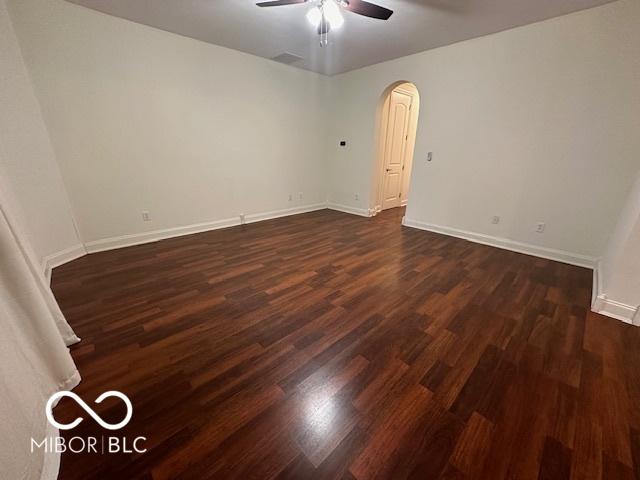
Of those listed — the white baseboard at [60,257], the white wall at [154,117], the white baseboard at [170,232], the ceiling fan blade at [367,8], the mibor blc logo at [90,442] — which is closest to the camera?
the mibor blc logo at [90,442]

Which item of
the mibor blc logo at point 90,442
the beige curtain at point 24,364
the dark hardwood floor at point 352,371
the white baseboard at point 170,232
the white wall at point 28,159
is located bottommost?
the dark hardwood floor at point 352,371

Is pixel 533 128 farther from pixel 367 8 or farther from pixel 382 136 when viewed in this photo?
pixel 367 8

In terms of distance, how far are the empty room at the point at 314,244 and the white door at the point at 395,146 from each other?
3.5 inches

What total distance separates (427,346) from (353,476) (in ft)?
3.15

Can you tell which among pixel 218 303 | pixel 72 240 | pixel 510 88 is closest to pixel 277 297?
pixel 218 303

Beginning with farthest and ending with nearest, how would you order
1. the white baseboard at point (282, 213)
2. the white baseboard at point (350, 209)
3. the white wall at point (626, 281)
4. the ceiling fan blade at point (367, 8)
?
the white baseboard at point (350, 209)
the white baseboard at point (282, 213)
the ceiling fan blade at point (367, 8)
the white wall at point (626, 281)

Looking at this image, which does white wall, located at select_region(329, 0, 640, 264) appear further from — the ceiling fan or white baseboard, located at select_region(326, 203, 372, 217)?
the ceiling fan

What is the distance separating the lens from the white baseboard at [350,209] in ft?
16.9

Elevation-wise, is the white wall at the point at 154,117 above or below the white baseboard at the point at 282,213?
above

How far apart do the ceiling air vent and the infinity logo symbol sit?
14.7 feet

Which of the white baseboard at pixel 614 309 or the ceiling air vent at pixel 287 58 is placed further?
the ceiling air vent at pixel 287 58

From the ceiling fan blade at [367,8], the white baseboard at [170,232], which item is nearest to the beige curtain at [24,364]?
the white baseboard at [170,232]

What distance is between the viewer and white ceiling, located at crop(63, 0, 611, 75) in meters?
2.53

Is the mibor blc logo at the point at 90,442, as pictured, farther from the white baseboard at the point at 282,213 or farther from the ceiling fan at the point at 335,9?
the white baseboard at the point at 282,213
